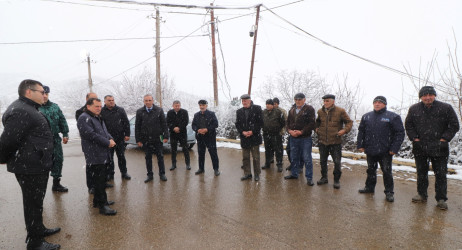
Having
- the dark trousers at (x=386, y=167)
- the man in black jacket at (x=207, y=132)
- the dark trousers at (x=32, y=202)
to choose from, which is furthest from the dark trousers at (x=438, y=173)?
the dark trousers at (x=32, y=202)

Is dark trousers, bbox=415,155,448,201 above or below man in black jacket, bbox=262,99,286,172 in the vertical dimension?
below

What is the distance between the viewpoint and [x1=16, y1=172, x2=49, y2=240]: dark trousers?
108 inches

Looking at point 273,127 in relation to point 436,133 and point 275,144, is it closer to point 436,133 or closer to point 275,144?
point 275,144

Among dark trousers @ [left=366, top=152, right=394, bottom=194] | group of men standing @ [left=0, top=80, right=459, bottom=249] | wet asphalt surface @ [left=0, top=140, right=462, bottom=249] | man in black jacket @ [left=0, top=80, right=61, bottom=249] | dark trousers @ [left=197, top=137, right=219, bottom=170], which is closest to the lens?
man in black jacket @ [left=0, top=80, right=61, bottom=249]

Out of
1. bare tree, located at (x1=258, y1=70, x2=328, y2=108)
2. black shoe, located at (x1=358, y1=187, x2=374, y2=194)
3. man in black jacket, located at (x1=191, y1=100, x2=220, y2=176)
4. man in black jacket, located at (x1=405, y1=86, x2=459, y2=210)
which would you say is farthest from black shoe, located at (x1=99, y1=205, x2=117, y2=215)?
bare tree, located at (x1=258, y1=70, x2=328, y2=108)

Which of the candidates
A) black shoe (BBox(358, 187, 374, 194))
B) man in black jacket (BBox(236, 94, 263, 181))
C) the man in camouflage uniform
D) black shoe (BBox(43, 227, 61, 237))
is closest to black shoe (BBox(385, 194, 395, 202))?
black shoe (BBox(358, 187, 374, 194))

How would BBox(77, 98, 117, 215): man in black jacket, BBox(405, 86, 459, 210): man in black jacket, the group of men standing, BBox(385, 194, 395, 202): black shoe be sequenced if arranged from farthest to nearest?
BBox(385, 194, 395, 202): black shoe → BBox(405, 86, 459, 210): man in black jacket → BBox(77, 98, 117, 215): man in black jacket → the group of men standing

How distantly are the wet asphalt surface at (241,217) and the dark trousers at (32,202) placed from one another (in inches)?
13.8

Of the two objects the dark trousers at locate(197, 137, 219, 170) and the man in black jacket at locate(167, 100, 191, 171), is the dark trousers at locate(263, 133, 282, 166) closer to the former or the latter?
the dark trousers at locate(197, 137, 219, 170)

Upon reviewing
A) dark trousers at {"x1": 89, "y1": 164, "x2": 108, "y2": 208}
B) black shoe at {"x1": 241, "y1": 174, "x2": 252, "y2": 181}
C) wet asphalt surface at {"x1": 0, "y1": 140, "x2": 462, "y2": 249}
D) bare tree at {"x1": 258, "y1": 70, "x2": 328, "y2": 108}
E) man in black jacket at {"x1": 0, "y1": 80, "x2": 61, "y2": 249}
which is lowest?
wet asphalt surface at {"x1": 0, "y1": 140, "x2": 462, "y2": 249}

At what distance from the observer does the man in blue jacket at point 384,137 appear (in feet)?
13.8

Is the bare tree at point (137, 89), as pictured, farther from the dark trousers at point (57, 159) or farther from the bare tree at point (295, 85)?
the dark trousers at point (57, 159)

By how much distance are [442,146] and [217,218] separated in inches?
143

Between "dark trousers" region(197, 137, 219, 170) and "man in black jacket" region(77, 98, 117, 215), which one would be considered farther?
"dark trousers" region(197, 137, 219, 170)
